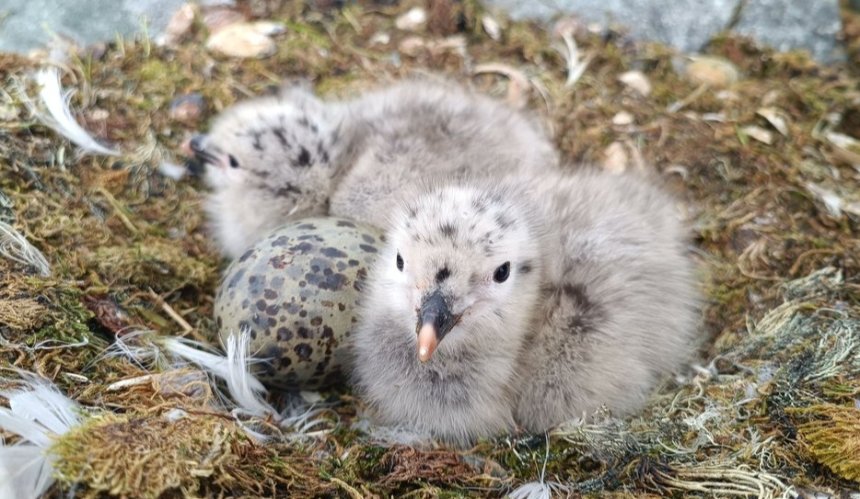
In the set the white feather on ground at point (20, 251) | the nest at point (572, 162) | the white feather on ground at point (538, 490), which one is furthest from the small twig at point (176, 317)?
the white feather on ground at point (538, 490)

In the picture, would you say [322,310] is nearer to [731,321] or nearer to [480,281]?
[480,281]

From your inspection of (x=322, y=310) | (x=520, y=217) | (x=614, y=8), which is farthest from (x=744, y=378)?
(x=614, y=8)

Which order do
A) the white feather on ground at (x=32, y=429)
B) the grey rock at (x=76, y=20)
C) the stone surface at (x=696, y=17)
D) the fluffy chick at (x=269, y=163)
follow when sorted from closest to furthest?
the white feather on ground at (x=32, y=429)
the fluffy chick at (x=269, y=163)
the grey rock at (x=76, y=20)
the stone surface at (x=696, y=17)

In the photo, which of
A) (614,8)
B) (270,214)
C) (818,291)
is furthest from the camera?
(614,8)

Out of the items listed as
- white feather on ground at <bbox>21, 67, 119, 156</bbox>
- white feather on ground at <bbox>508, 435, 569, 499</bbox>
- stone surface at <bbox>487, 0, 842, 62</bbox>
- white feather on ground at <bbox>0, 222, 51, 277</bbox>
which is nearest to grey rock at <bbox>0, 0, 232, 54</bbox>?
white feather on ground at <bbox>21, 67, 119, 156</bbox>

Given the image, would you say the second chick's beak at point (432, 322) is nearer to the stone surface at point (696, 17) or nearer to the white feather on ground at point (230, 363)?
the white feather on ground at point (230, 363)
